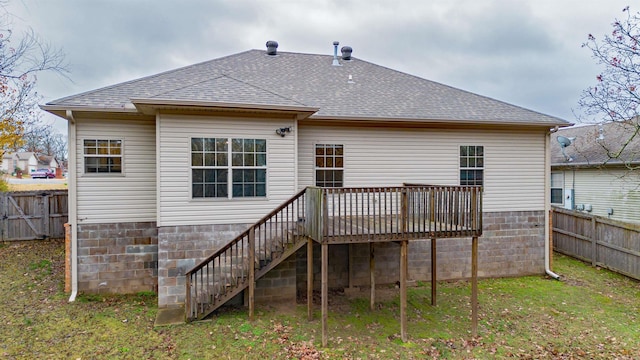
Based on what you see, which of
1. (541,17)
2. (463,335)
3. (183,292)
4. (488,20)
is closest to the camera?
(463,335)

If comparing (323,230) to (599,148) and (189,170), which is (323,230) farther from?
(599,148)

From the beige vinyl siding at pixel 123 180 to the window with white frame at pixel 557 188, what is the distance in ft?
55.9

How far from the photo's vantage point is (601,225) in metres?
10.8

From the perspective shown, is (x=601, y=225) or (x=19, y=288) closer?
(x=19, y=288)

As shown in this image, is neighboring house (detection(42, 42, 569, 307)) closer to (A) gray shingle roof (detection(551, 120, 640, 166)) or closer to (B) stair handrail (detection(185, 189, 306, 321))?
(B) stair handrail (detection(185, 189, 306, 321))

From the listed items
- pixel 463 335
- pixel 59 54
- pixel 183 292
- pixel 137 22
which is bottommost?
pixel 463 335

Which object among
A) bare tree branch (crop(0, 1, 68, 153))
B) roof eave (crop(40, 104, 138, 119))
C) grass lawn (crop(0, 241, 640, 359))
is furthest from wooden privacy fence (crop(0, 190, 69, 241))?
roof eave (crop(40, 104, 138, 119))

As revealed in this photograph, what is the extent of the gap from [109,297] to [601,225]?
46.9ft

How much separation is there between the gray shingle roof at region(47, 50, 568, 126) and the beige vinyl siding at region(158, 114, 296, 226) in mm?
615

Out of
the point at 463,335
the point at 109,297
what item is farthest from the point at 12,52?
the point at 463,335

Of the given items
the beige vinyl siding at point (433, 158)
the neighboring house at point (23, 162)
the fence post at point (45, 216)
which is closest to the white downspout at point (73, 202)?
the fence post at point (45, 216)

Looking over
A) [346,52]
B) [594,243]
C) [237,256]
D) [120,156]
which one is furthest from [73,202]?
[594,243]

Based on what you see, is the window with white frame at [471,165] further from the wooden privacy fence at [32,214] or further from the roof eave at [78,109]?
the wooden privacy fence at [32,214]

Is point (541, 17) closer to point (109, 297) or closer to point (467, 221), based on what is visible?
point (467, 221)
